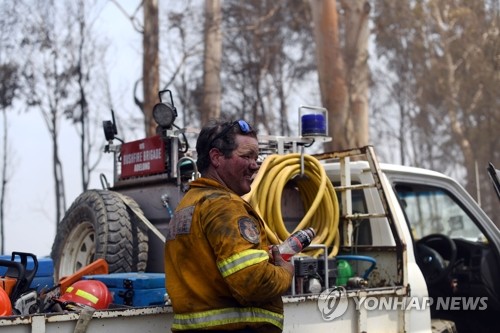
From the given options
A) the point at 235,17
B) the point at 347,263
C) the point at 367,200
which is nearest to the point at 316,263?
the point at 347,263

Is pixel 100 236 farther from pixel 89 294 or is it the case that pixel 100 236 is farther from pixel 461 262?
pixel 461 262

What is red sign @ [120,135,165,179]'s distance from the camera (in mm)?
5305

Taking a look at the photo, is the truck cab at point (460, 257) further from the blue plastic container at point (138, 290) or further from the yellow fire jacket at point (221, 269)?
the yellow fire jacket at point (221, 269)

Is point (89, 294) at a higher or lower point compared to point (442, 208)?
lower

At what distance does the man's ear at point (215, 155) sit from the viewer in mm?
2977

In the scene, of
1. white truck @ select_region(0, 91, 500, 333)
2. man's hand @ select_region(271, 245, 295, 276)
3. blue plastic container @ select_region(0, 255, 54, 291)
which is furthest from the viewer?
white truck @ select_region(0, 91, 500, 333)

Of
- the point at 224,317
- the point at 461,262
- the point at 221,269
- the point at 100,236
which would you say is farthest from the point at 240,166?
the point at 461,262

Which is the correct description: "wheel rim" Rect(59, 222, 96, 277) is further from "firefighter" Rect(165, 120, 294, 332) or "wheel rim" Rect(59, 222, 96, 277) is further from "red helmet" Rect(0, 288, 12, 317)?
"firefighter" Rect(165, 120, 294, 332)

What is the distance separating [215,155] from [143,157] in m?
2.62

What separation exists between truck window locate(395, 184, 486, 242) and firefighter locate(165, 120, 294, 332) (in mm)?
2580

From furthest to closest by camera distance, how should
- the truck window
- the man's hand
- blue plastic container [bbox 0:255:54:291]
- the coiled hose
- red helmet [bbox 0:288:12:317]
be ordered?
the truck window < the coiled hose < blue plastic container [bbox 0:255:54:291] < red helmet [bbox 0:288:12:317] < the man's hand

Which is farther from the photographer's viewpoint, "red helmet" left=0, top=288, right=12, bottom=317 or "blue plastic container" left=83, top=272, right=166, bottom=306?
"blue plastic container" left=83, top=272, right=166, bottom=306

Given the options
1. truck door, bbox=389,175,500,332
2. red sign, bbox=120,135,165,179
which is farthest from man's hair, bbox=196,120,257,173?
truck door, bbox=389,175,500,332

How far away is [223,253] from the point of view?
2.70 meters
